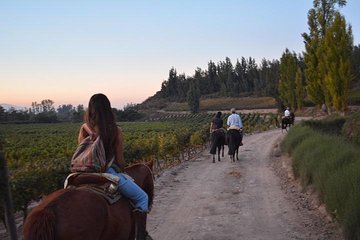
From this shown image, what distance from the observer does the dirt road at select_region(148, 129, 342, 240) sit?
721cm

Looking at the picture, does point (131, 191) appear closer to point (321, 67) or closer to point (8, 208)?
point (8, 208)

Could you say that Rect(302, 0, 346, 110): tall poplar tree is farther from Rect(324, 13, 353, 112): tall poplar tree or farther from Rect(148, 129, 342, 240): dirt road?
Rect(148, 129, 342, 240): dirt road

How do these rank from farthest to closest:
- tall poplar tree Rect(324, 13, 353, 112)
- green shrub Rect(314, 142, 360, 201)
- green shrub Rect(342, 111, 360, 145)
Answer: tall poplar tree Rect(324, 13, 353, 112)
green shrub Rect(342, 111, 360, 145)
green shrub Rect(314, 142, 360, 201)

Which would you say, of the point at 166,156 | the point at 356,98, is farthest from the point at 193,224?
the point at 356,98

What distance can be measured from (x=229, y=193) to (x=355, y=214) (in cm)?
487

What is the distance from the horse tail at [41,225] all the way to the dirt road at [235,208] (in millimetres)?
3635

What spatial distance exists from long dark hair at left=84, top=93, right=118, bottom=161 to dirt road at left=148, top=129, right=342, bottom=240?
2.96 metres

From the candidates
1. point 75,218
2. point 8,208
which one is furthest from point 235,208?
point 75,218

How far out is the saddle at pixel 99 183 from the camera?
4457 millimetres

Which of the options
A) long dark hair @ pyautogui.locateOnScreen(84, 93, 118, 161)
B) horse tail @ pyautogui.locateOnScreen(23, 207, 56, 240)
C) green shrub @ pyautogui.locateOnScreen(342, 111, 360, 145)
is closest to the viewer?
horse tail @ pyautogui.locateOnScreen(23, 207, 56, 240)

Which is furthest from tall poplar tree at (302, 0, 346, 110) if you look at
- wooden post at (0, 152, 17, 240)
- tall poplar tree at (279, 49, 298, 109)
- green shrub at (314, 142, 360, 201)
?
wooden post at (0, 152, 17, 240)

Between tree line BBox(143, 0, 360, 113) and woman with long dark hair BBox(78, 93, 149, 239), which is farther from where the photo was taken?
tree line BBox(143, 0, 360, 113)

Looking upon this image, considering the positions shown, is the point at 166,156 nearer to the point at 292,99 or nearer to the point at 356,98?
the point at 292,99

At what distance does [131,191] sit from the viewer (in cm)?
480
